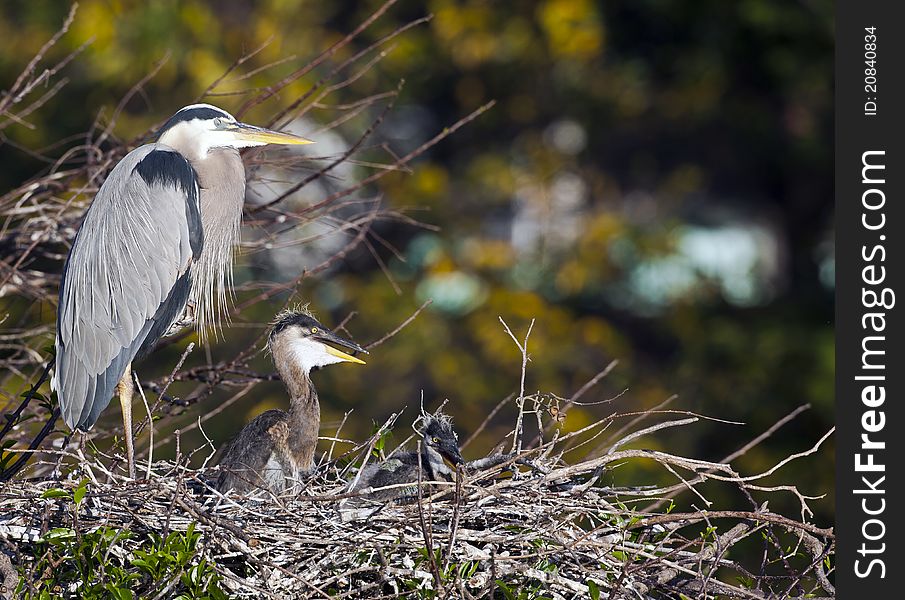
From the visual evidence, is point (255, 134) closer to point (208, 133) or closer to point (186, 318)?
point (208, 133)

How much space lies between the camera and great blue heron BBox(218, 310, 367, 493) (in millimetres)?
3361

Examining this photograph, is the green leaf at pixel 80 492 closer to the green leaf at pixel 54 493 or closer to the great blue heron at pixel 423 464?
the green leaf at pixel 54 493

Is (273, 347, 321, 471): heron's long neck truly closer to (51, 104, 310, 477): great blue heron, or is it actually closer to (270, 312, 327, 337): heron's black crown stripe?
(270, 312, 327, 337): heron's black crown stripe

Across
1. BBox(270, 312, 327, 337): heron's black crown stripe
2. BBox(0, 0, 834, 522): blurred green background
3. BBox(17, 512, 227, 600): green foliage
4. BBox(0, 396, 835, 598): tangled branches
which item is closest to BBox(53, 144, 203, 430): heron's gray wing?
BBox(270, 312, 327, 337): heron's black crown stripe

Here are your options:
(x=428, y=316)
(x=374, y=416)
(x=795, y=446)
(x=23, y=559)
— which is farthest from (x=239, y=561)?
(x=795, y=446)

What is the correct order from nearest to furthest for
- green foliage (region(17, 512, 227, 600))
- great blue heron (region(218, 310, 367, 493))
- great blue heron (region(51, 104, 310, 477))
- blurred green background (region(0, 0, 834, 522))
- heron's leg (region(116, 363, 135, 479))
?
green foliage (region(17, 512, 227, 600)) < heron's leg (region(116, 363, 135, 479)) < great blue heron (region(218, 310, 367, 493)) < great blue heron (region(51, 104, 310, 477)) < blurred green background (region(0, 0, 834, 522))

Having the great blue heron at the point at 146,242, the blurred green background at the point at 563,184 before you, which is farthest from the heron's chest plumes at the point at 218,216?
the blurred green background at the point at 563,184

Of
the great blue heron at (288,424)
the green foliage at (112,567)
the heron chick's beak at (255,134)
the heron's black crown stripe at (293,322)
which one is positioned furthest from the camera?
the heron's black crown stripe at (293,322)

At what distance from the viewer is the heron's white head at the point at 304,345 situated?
12.1ft

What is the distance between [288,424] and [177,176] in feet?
2.73

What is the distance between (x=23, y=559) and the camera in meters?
2.72

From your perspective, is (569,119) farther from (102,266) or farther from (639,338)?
(102,266)

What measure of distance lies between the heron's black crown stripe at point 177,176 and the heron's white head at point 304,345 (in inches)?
15.2

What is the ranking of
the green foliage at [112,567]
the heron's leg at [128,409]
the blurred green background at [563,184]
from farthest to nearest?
the blurred green background at [563,184] < the heron's leg at [128,409] < the green foliage at [112,567]
